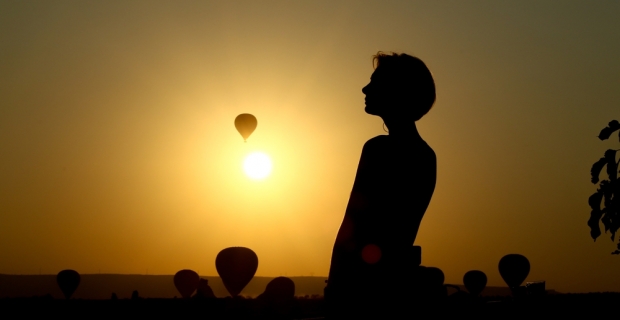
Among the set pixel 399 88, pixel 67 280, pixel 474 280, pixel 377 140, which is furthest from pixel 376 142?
pixel 474 280

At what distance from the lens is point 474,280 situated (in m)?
72.6

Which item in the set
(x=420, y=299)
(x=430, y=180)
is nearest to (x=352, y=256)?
(x=420, y=299)

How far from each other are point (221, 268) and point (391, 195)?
2092 inches

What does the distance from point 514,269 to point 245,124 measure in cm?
3158

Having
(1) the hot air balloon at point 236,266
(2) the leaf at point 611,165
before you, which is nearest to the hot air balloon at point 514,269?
(1) the hot air balloon at point 236,266

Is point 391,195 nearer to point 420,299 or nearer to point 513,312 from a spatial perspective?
point 420,299

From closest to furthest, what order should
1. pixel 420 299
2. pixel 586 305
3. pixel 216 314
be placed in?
1. pixel 420 299
2. pixel 586 305
3. pixel 216 314

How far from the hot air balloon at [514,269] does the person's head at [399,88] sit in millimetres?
60261

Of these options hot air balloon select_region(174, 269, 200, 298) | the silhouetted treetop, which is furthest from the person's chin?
hot air balloon select_region(174, 269, 200, 298)

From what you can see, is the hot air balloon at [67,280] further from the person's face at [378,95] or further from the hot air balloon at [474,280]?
the person's face at [378,95]

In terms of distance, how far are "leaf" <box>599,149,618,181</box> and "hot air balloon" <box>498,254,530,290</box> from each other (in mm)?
54333

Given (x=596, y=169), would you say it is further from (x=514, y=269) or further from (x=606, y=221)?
(x=514, y=269)

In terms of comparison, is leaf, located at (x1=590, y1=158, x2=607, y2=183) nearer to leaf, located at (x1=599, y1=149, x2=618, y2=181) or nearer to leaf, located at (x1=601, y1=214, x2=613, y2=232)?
leaf, located at (x1=599, y1=149, x2=618, y2=181)

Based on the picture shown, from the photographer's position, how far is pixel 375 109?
3.24 meters
